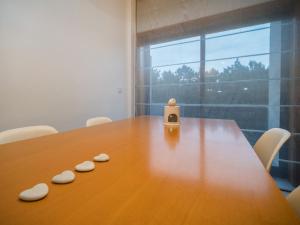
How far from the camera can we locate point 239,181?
0.50m

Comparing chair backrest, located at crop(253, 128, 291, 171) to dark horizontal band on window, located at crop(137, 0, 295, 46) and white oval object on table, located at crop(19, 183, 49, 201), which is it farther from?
dark horizontal band on window, located at crop(137, 0, 295, 46)

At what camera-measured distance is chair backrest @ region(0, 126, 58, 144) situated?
3.32ft

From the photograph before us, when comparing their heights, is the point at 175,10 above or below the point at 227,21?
above

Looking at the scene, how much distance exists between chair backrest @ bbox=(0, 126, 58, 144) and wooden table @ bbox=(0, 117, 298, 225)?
0.27 meters

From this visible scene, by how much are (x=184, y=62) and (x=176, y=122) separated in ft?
5.12

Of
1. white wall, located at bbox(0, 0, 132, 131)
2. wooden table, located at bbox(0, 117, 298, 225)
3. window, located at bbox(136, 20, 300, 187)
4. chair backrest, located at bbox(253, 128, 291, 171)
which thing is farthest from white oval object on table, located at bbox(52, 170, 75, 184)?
window, located at bbox(136, 20, 300, 187)

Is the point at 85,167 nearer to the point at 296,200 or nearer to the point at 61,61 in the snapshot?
the point at 296,200

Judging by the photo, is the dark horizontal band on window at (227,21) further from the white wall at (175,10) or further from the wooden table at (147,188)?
the wooden table at (147,188)

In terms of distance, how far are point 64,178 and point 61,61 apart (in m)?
1.91

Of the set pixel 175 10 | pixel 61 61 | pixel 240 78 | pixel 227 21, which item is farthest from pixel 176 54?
pixel 61 61

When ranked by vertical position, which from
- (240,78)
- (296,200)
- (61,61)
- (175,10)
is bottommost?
(296,200)

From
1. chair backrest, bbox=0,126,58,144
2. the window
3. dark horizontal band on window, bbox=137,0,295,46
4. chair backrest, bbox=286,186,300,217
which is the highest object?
dark horizontal band on window, bbox=137,0,295,46

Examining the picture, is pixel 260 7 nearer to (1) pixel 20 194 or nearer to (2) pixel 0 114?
(1) pixel 20 194

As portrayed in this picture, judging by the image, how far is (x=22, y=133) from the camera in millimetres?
1093
